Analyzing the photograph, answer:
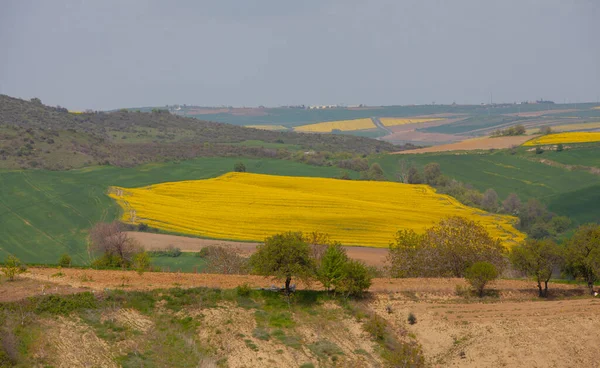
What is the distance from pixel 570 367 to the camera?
33.8m

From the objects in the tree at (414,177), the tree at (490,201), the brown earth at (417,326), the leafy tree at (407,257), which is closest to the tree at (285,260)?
the brown earth at (417,326)

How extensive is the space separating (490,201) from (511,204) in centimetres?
356

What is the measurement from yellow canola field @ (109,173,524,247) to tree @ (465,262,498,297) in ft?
79.0

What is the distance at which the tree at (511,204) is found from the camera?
282 feet

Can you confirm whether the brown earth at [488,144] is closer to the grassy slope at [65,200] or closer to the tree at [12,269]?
the grassy slope at [65,200]

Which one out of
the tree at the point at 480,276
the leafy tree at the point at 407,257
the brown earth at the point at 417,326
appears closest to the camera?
the brown earth at the point at 417,326

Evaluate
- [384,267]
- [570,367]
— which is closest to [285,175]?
[384,267]

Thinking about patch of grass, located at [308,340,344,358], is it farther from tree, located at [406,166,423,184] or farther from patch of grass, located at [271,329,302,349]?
tree, located at [406,166,423,184]

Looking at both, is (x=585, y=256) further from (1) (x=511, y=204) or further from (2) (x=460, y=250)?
(1) (x=511, y=204)

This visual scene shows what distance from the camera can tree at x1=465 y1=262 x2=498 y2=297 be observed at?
40875mm

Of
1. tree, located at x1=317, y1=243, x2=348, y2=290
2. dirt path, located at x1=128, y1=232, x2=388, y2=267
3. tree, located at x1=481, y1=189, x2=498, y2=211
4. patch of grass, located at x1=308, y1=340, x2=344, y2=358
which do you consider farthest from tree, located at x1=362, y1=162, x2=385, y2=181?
patch of grass, located at x1=308, y1=340, x2=344, y2=358

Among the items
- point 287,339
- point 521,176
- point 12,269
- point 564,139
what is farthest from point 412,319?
point 564,139

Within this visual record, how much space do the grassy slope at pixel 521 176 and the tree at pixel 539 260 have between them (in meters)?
35.1

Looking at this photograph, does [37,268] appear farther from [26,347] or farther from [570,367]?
[570,367]
